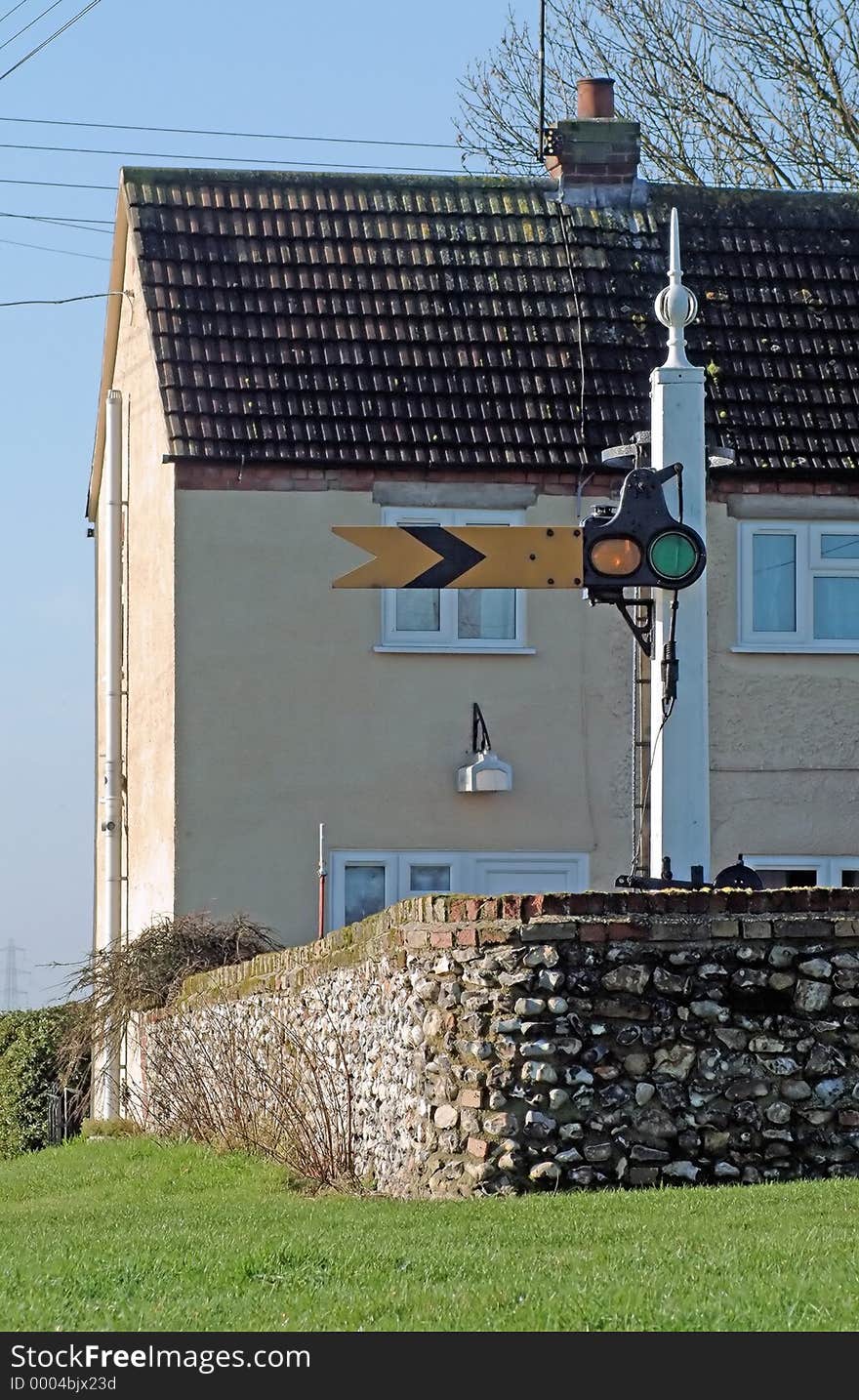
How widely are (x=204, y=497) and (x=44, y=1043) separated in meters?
6.34

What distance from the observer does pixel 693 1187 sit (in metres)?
10.3

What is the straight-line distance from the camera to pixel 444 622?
66.4 feet

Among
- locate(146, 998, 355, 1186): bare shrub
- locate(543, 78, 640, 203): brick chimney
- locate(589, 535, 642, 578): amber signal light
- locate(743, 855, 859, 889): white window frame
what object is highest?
locate(543, 78, 640, 203): brick chimney

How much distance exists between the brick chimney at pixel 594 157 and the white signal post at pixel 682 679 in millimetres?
9122

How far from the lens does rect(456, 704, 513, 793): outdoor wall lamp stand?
777 inches

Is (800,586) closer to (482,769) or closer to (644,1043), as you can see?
(482,769)

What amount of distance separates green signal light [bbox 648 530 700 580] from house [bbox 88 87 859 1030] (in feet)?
26.5

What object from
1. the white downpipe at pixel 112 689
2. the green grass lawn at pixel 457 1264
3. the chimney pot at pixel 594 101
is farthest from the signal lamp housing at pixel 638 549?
the white downpipe at pixel 112 689

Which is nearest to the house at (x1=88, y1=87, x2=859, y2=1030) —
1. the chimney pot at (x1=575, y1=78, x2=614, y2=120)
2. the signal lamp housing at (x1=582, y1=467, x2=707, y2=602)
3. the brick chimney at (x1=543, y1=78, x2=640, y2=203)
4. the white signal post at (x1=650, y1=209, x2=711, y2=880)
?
the brick chimney at (x1=543, y1=78, x2=640, y2=203)

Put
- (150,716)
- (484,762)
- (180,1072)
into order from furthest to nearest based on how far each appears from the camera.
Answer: (150,716)
(484,762)
(180,1072)

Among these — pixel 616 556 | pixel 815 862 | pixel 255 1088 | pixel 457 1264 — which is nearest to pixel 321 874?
pixel 815 862

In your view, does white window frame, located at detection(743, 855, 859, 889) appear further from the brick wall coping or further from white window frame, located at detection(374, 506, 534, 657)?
the brick wall coping
